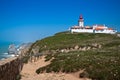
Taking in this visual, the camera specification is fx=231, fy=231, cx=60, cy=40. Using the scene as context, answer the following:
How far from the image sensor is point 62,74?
22.8m

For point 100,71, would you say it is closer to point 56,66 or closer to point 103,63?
point 103,63

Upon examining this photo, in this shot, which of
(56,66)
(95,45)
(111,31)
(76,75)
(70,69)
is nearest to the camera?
(76,75)

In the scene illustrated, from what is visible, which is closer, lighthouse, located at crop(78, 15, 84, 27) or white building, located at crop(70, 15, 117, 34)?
white building, located at crop(70, 15, 117, 34)

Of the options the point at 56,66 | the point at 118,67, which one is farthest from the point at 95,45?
the point at 118,67

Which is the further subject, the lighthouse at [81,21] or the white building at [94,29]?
the lighthouse at [81,21]

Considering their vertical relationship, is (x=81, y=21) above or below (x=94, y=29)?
above

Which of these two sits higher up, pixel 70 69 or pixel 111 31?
pixel 111 31

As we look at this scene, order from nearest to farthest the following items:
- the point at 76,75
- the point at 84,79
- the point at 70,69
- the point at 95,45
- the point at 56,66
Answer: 1. the point at 84,79
2. the point at 76,75
3. the point at 70,69
4. the point at 56,66
5. the point at 95,45

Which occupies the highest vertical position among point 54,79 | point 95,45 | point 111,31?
point 111,31

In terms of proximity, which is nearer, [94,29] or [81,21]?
[94,29]

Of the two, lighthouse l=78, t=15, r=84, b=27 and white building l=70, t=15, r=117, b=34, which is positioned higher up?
lighthouse l=78, t=15, r=84, b=27

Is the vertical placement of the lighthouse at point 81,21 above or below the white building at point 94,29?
above

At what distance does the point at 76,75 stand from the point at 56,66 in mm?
4156

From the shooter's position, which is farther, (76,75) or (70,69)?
(70,69)
